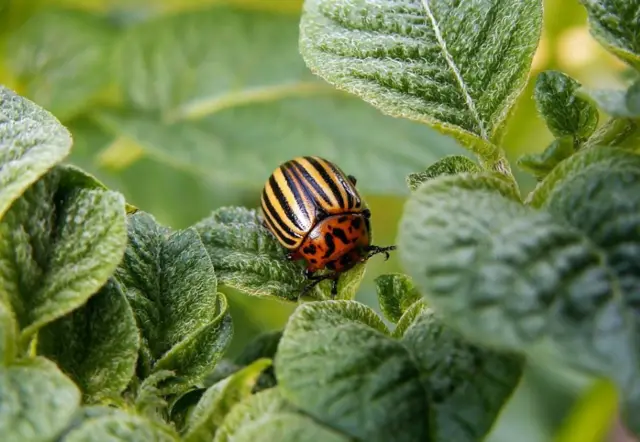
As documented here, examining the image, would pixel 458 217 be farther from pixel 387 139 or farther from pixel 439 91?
pixel 387 139

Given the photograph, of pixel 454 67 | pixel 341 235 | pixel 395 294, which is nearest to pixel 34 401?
pixel 395 294

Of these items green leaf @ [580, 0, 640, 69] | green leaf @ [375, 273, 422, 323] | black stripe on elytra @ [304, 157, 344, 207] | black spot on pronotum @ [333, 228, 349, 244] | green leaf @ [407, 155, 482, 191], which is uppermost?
green leaf @ [580, 0, 640, 69]

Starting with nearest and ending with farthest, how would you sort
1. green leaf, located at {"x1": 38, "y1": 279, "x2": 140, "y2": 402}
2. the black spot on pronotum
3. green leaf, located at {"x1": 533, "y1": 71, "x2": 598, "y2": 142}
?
green leaf, located at {"x1": 38, "y1": 279, "x2": 140, "y2": 402} → green leaf, located at {"x1": 533, "y1": 71, "x2": 598, "y2": 142} → the black spot on pronotum

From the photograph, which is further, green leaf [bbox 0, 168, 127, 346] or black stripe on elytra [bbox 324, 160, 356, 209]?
black stripe on elytra [bbox 324, 160, 356, 209]

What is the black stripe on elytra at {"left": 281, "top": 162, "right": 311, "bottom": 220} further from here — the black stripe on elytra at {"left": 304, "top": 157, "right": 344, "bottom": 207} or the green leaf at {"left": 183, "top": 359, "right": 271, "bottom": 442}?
the green leaf at {"left": 183, "top": 359, "right": 271, "bottom": 442}

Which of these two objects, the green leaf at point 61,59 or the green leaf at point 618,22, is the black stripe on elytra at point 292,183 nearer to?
the green leaf at point 618,22

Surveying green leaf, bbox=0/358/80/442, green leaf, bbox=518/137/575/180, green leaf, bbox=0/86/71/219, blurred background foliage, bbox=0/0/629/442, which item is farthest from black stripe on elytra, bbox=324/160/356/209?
blurred background foliage, bbox=0/0/629/442

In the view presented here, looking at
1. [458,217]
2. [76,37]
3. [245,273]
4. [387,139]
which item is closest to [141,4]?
[76,37]

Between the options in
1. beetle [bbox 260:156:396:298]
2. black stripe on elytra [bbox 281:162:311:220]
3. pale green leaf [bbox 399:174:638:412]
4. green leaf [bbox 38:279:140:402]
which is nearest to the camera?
pale green leaf [bbox 399:174:638:412]

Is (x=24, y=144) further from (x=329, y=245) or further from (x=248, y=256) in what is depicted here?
(x=329, y=245)
